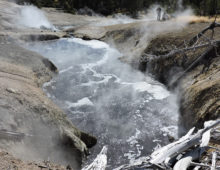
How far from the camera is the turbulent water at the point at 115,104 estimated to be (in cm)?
1057

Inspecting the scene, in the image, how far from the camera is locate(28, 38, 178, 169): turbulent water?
10570 millimetres

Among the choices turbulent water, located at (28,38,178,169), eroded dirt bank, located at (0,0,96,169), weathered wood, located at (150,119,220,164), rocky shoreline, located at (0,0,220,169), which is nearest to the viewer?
weathered wood, located at (150,119,220,164)

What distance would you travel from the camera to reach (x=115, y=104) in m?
14.1

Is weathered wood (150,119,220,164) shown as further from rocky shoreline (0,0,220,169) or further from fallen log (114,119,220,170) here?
rocky shoreline (0,0,220,169)

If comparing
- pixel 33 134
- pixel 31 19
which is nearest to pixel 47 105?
pixel 33 134

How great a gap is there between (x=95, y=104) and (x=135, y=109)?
96.6 inches

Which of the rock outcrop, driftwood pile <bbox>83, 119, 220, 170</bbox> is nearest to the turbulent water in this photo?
the rock outcrop

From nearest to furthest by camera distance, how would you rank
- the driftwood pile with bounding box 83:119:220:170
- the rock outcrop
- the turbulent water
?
1. the driftwood pile with bounding box 83:119:220:170
2. the rock outcrop
3. the turbulent water

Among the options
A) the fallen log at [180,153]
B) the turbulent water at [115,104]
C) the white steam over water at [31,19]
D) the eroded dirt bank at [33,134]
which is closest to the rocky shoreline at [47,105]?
the eroded dirt bank at [33,134]

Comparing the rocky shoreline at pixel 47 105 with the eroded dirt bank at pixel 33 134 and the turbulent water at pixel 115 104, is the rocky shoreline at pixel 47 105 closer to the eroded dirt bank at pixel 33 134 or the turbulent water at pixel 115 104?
the eroded dirt bank at pixel 33 134

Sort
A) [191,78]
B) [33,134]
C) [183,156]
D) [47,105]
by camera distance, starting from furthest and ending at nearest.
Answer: [191,78] → [47,105] → [33,134] → [183,156]

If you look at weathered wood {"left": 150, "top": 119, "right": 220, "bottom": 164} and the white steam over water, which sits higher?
the white steam over water

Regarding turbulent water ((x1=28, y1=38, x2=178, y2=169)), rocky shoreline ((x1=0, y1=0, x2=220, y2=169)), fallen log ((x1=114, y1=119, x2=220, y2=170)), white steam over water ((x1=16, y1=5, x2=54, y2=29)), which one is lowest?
turbulent water ((x1=28, y1=38, x2=178, y2=169))

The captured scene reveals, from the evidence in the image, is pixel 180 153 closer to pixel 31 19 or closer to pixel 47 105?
pixel 47 105
